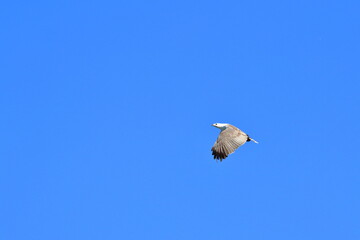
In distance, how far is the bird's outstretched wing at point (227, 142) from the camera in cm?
6669

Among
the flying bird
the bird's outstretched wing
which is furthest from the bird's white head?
the bird's outstretched wing

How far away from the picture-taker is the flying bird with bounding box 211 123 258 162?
6669 centimetres

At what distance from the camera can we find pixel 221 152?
6669cm

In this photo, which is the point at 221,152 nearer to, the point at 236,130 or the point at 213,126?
the point at 236,130

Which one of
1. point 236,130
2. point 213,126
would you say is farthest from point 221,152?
point 213,126

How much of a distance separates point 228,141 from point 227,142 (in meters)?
0.16

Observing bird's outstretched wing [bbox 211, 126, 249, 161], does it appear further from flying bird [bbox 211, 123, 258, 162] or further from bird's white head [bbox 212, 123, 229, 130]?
bird's white head [bbox 212, 123, 229, 130]

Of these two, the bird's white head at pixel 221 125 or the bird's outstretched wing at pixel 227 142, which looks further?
the bird's white head at pixel 221 125

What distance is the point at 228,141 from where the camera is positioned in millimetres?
67625

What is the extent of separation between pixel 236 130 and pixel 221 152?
3.48 metres

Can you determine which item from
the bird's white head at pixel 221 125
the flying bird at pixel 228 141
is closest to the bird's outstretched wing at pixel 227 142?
the flying bird at pixel 228 141

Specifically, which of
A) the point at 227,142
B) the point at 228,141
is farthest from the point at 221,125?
the point at 227,142

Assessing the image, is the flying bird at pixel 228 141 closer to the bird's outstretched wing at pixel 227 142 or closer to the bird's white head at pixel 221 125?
the bird's outstretched wing at pixel 227 142

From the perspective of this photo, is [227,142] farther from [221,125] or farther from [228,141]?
[221,125]
